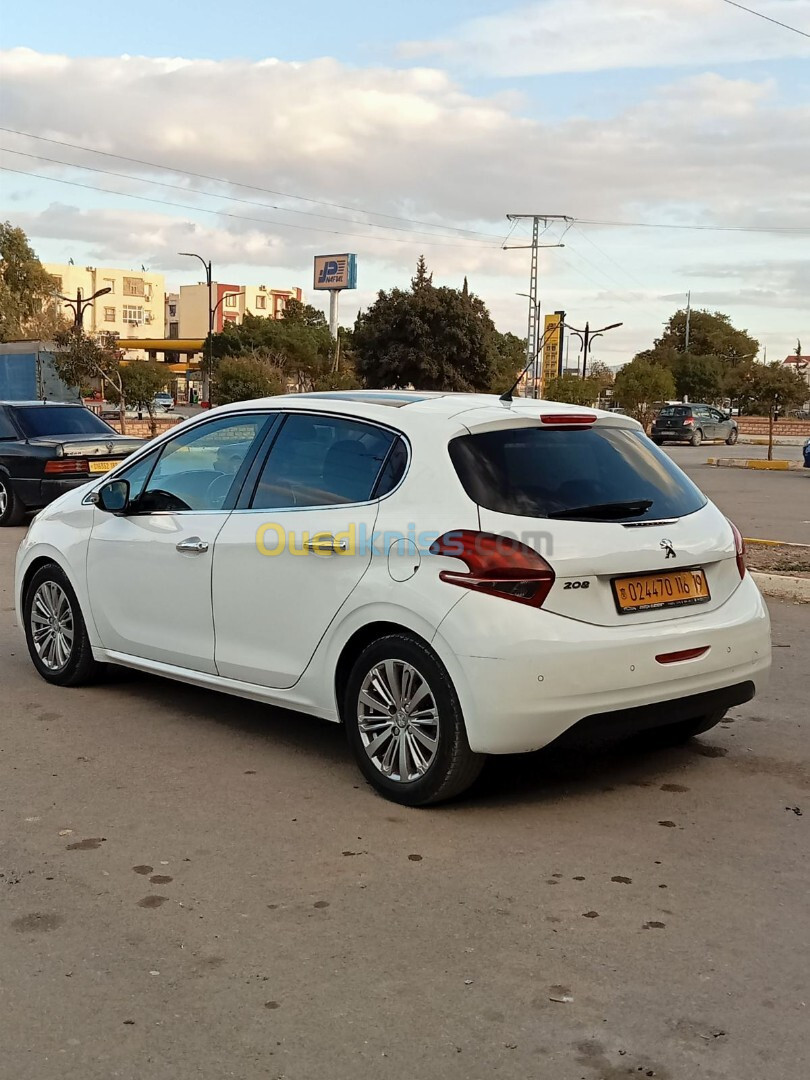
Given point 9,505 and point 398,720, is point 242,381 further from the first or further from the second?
point 398,720

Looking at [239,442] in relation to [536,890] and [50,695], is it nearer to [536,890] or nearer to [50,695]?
[50,695]

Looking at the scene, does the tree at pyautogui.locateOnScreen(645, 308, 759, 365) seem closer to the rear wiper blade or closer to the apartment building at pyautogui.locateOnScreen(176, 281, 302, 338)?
the apartment building at pyautogui.locateOnScreen(176, 281, 302, 338)

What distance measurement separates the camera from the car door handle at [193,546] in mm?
5734

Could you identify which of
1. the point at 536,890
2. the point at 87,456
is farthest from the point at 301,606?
the point at 87,456

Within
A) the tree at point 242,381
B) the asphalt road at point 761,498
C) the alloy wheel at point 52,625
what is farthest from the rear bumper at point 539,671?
the tree at point 242,381

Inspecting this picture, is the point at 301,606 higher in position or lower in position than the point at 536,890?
higher

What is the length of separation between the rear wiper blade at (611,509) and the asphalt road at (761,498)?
372 inches

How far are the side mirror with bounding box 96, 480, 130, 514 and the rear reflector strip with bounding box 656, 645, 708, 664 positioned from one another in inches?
115

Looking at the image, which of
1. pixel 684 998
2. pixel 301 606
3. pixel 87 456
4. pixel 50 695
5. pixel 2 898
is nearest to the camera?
pixel 684 998

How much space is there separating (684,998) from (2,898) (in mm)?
2146

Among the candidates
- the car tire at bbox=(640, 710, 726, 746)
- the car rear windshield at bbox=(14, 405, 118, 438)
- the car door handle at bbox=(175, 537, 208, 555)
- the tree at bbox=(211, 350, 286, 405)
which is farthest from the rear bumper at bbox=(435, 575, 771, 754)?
the tree at bbox=(211, 350, 286, 405)

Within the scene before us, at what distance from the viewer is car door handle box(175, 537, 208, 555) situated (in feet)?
18.8

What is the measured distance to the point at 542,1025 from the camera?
125 inches

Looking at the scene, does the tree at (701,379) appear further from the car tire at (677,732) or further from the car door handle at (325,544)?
the car door handle at (325,544)
